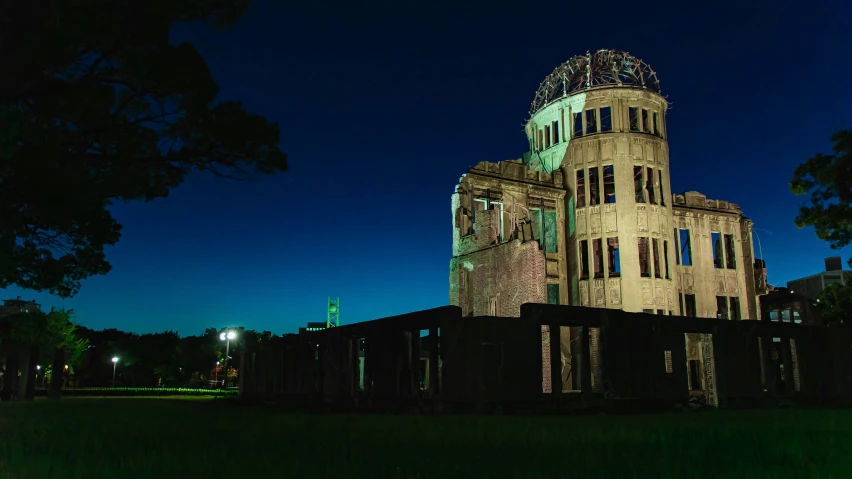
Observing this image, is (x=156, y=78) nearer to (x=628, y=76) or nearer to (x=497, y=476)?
(x=497, y=476)

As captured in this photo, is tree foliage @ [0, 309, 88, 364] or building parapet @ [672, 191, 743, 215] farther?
building parapet @ [672, 191, 743, 215]

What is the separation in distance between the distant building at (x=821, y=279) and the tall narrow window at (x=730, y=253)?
41679 mm

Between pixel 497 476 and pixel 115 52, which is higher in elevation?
pixel 115 52

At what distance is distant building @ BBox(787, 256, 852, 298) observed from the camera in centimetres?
7944

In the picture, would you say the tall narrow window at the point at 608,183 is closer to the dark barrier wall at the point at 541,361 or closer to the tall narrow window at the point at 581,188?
the tall narrow window at the point at 581,188

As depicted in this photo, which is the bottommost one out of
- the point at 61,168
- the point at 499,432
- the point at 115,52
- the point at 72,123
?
the point at 499,432

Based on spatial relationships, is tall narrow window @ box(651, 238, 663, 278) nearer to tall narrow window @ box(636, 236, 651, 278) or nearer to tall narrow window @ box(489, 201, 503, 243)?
tall narrow window @ box(636, 236, 651, 278)

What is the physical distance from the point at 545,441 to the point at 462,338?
962 cm

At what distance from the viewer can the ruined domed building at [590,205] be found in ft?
118

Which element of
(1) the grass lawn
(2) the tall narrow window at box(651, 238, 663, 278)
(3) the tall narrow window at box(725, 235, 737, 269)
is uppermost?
(3) the tall narrow window at box(725, 235, 737, 269)

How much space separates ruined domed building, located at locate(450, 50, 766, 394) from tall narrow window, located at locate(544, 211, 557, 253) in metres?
0.06

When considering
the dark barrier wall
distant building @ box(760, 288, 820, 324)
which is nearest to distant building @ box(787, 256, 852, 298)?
distant building @ box(760, 288, 820, 324)

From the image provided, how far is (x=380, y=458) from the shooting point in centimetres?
619

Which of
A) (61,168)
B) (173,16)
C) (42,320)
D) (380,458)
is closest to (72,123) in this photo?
(61,168)
